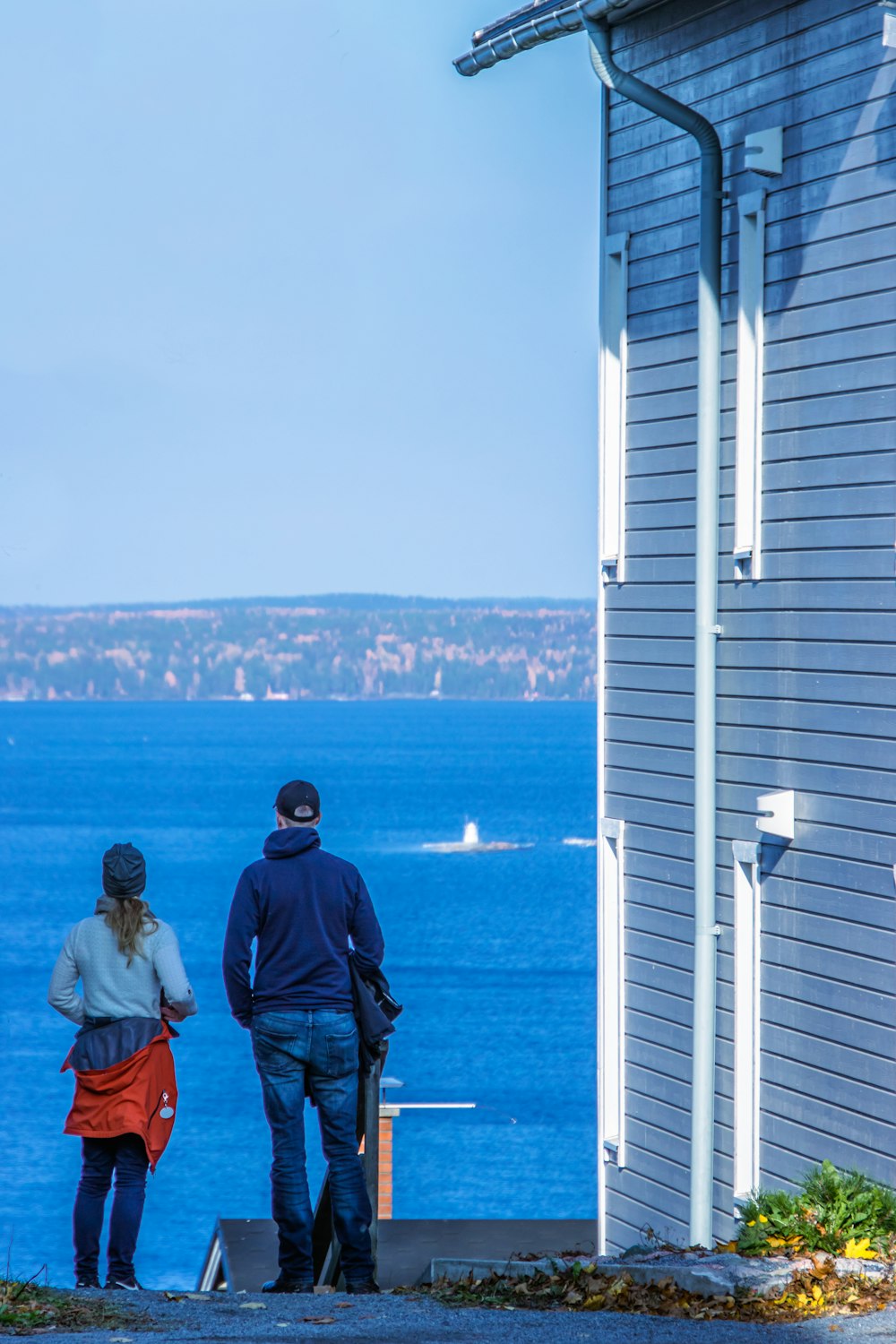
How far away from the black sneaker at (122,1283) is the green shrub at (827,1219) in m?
2.18

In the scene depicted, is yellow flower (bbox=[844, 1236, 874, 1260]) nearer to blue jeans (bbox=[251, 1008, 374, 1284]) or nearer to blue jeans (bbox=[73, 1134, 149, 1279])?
blue jeans (bbox=[251, 1008, 374, 1284])

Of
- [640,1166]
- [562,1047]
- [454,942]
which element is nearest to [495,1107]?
[562,1047]

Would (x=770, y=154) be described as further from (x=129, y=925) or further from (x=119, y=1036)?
(x=119, y=1036)

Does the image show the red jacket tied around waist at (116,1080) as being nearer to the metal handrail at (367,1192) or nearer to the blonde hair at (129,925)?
the blonde hair at (129,925)

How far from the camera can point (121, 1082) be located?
19.3ft

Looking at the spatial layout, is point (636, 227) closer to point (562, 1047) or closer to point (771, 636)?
point (771, 636)

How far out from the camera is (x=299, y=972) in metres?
5.77

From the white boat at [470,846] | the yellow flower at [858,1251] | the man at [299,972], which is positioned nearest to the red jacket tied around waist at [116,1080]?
the man at [299,972]

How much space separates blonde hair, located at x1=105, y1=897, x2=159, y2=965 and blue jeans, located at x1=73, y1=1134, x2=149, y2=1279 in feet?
2.17

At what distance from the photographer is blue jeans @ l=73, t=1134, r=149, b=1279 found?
19.5 ft

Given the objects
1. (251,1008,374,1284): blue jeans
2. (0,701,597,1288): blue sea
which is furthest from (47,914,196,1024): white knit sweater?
(0,701,597,1288): blue sea

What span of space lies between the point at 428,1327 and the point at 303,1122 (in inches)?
37.2

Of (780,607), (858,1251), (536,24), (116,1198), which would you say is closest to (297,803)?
(116,1198)

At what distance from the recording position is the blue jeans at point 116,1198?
19.5 feet
